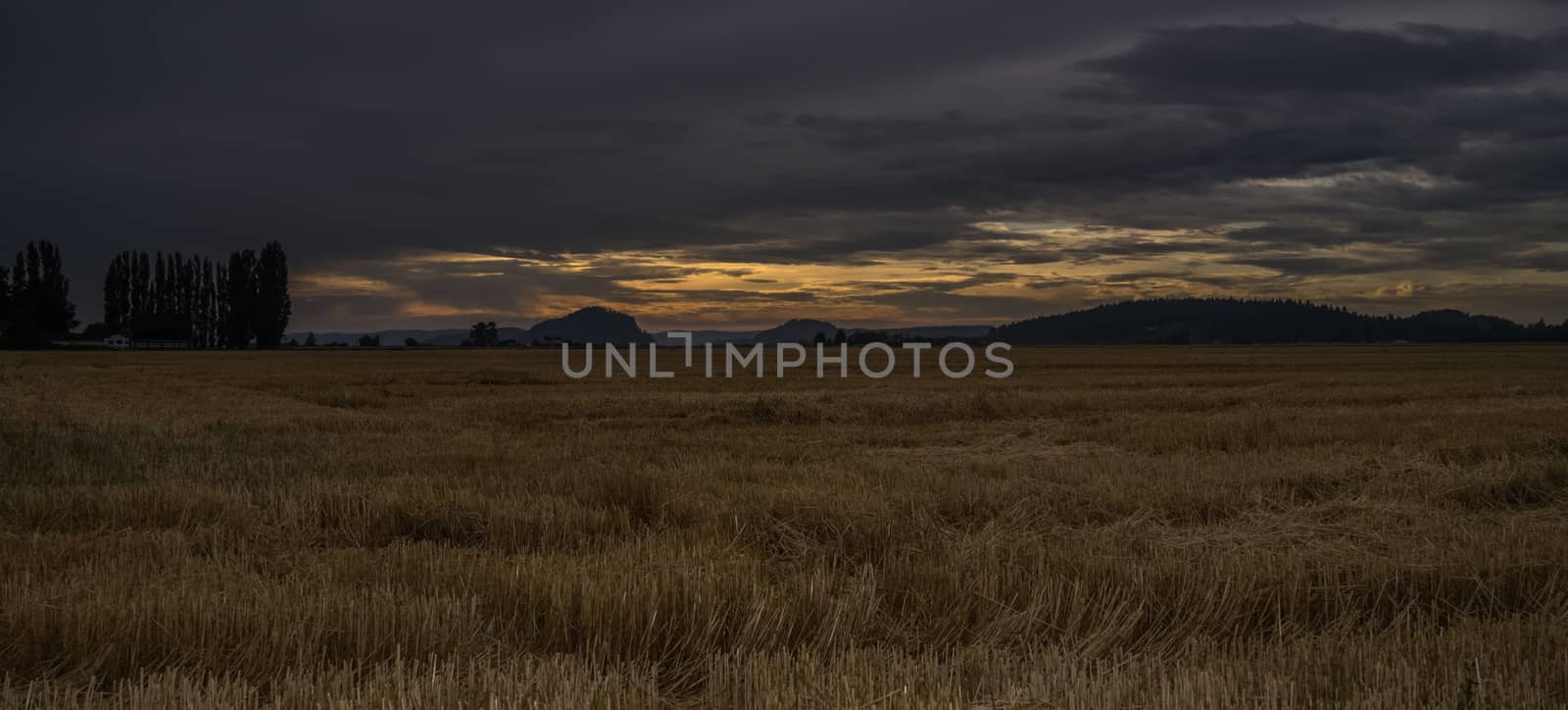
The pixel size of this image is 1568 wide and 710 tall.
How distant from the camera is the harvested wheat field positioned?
4.53 m

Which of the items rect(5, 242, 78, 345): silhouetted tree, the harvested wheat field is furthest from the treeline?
the harvested wheat field

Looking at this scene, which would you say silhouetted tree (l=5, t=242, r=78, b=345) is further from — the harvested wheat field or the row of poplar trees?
the harvested wheat field

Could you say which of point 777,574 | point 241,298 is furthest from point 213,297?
point 777,574

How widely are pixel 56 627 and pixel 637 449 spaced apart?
9.96 meters

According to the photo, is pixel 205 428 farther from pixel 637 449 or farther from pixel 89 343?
pixel 89 343

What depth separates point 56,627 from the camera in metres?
5.21

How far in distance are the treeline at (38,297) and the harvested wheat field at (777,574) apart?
12227 centimetres

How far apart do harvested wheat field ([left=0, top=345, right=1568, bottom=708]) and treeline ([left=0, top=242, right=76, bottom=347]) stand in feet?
401

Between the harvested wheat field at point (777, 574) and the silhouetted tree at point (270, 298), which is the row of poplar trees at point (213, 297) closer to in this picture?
the silhouetted tree at point (270, 298)

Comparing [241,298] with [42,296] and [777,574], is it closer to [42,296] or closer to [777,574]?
[42,296]

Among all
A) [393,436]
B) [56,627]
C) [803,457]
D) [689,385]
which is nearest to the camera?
[56,627]

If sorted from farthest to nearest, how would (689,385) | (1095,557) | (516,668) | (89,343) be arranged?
(89,343) → (689,385) → (1095,557) → (516,668)

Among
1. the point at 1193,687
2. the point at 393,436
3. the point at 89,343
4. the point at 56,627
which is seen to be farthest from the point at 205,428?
the point at 89,343

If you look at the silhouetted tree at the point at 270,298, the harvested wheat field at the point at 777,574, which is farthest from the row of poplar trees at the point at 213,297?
the harvested wheat field at the point at 777,574
